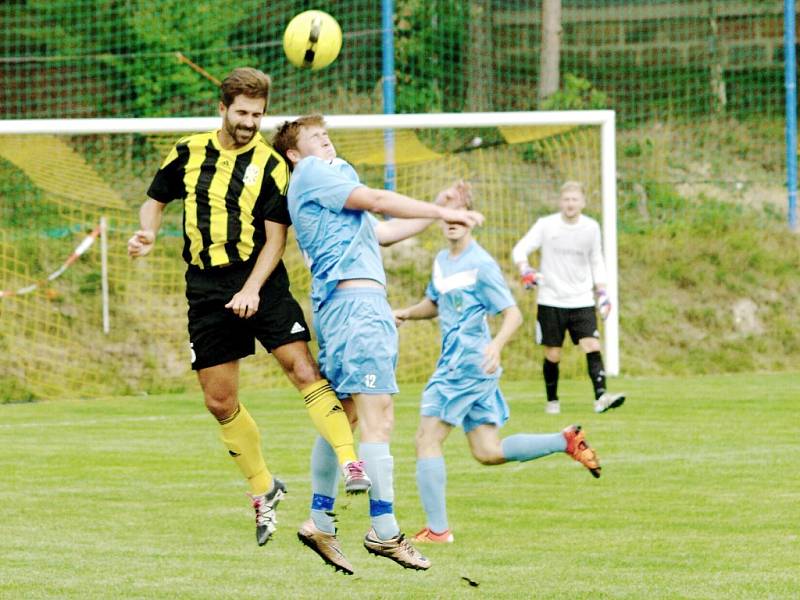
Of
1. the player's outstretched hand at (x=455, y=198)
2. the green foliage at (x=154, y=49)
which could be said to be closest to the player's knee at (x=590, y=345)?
the player's outstretched hand at (x=455, y=198)

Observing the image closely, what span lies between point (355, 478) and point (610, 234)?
10579 millimetres

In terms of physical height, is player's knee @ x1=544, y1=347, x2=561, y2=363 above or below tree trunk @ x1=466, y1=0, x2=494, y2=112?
below

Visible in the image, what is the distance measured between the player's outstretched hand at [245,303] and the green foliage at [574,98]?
51.4 feet

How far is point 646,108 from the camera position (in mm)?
23250

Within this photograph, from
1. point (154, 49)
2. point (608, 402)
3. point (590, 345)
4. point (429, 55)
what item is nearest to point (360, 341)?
point (608, 402)

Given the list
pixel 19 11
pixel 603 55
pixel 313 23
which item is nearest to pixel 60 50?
pixel 19 11

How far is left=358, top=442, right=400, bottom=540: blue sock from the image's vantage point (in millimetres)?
6578

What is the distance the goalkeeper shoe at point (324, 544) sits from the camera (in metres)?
6.81

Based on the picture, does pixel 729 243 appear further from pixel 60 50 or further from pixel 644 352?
pixel 60 50

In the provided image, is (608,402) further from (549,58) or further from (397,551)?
(549,58)

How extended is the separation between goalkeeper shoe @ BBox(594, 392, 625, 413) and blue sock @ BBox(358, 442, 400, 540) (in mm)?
6612

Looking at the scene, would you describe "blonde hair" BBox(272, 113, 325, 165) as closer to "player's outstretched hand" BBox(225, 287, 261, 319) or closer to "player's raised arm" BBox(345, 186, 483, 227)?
"player's raised arm" BBox(345, 186, 483, 227)

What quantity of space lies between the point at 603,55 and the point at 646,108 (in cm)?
145

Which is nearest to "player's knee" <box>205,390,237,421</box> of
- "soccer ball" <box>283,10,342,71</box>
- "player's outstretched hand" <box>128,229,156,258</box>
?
"player's outstretched hand" <box>128,229,156,258</box>
